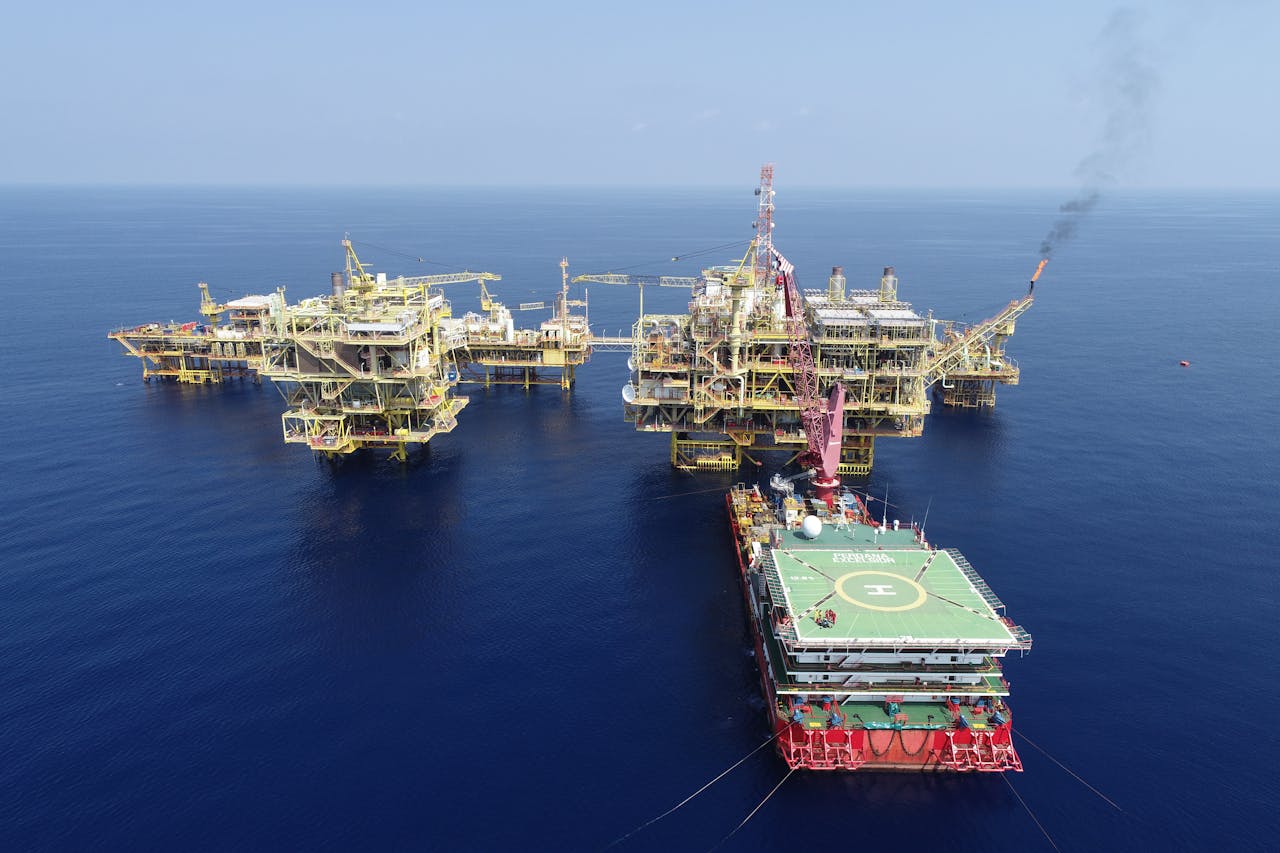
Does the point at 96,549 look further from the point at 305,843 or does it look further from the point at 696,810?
the point at 696,810

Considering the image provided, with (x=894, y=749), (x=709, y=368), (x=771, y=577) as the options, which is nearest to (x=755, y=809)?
(x=894, y=749)

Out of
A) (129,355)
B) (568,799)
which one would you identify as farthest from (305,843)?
(129,355)

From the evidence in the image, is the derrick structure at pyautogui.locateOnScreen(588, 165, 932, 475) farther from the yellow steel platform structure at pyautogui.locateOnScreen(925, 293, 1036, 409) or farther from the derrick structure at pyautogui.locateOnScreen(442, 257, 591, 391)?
the derrick structure at pyautogui.locateOnScreen(442, 257, 591, 391)

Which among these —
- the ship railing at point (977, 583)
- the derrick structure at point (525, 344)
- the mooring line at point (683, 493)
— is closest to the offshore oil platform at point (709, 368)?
the mooring line at point (683, 493)

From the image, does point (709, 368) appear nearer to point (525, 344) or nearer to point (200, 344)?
point (525, 344)

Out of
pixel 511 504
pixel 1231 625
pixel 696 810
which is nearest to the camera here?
pixel 696 810

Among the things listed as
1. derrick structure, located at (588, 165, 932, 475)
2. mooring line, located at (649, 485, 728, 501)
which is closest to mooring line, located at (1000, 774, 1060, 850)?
derrick structure, located at (588, 165, 932, 475)

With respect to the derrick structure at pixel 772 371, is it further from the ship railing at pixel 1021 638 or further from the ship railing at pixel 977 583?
the ship railing at pixel 1021 638
